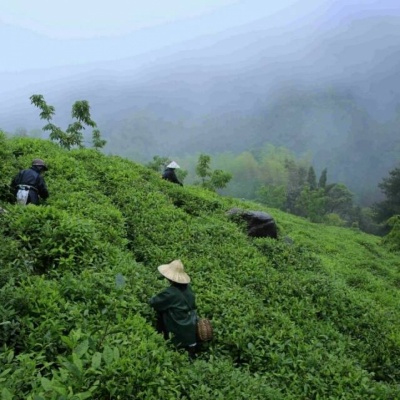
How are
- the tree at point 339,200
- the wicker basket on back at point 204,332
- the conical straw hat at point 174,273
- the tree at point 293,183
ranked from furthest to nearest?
the tree at point 293,183 → the tree at point 339,200 → the wicker basket on back at point 204,332 → the conical straw hat at point 174,273

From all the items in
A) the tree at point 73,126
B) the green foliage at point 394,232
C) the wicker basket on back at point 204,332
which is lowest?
the green foliage at point 394,232

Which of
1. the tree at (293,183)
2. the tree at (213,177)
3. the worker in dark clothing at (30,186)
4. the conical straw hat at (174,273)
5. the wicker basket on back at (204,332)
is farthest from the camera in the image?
the tree at (293,183)

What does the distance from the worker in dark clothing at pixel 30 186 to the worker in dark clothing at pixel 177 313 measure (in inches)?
206

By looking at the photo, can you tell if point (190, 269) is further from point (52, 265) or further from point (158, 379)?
point (158, 379)

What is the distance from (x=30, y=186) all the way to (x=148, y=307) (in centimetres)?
527

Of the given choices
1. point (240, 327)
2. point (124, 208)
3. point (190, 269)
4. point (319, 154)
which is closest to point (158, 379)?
point (240, 327)

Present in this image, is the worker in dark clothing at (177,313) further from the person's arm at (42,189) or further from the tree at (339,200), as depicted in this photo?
the tree at (339,200)

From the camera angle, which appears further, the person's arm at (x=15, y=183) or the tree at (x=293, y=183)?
the tree at (x=293, y=183)

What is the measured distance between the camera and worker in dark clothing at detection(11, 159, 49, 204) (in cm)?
1048

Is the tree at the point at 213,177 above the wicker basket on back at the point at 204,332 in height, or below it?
below

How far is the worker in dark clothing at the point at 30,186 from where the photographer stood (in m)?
10.5

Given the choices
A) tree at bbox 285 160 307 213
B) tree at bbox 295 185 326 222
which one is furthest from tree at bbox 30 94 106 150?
tree at bbox 285 160 307 213

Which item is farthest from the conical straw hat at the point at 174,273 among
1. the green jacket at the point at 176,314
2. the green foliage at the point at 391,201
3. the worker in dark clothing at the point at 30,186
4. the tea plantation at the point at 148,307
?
the green foliage at the point at 391,201

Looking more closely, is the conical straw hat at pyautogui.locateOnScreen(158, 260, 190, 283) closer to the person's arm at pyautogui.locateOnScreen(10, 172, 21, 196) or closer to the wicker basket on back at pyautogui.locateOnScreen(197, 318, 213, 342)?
the wicker basket on back at pyautogui.locateOnScreen(197, 318, 213, 342)
